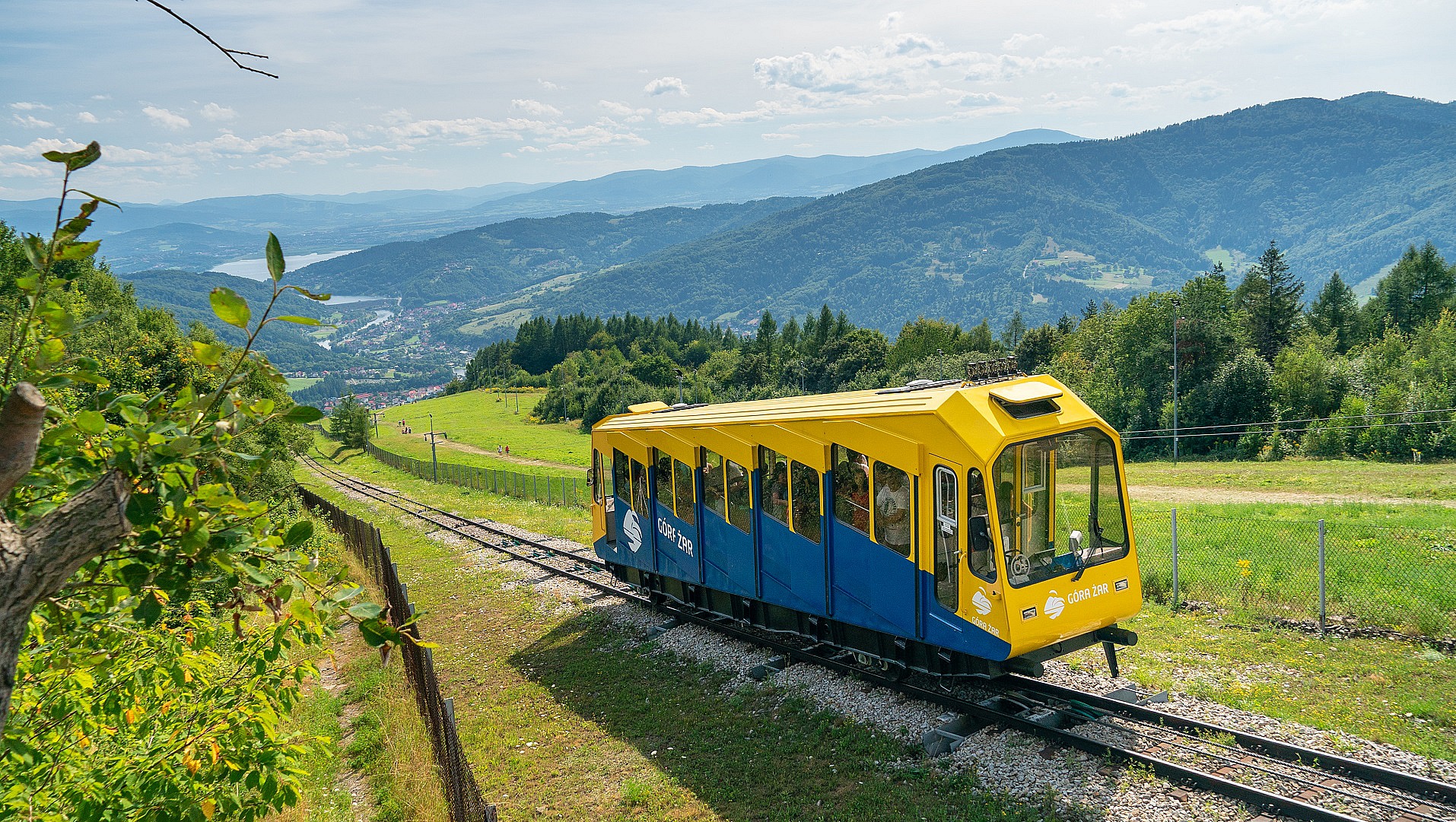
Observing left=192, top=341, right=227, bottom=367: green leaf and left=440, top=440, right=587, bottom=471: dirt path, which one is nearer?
left=192, top=341, right=227, bottom=367: green leaf

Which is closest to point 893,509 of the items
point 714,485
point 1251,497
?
point 714,485

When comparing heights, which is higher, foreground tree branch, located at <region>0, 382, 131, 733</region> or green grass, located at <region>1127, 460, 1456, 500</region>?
foreground tree branch, located at <region>0, 382, 131, 733</region>

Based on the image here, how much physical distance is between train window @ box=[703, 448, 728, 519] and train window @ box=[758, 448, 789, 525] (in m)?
1.12

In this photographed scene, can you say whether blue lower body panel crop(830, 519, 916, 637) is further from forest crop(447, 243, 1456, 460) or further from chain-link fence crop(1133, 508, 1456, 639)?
forest crop(447, 243, 1456, 460)

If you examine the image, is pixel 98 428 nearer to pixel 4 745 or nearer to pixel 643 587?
pixel 4 745

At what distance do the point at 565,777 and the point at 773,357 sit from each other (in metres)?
128

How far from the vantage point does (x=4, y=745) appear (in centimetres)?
423

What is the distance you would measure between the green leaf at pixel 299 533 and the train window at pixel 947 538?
27.9ft

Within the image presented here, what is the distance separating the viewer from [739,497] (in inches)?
577

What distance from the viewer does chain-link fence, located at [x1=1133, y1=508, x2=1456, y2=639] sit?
13312 mm

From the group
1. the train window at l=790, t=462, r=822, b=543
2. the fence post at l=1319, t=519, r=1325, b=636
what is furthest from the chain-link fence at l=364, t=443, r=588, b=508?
the fence post at l=1319, t=519, r=1325, b=636

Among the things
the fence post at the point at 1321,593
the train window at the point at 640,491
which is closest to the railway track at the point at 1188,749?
the fence post at the point at 1321,593

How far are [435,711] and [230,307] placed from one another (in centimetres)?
950

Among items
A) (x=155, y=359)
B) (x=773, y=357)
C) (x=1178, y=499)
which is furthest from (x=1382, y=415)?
(x=773, y=357)
